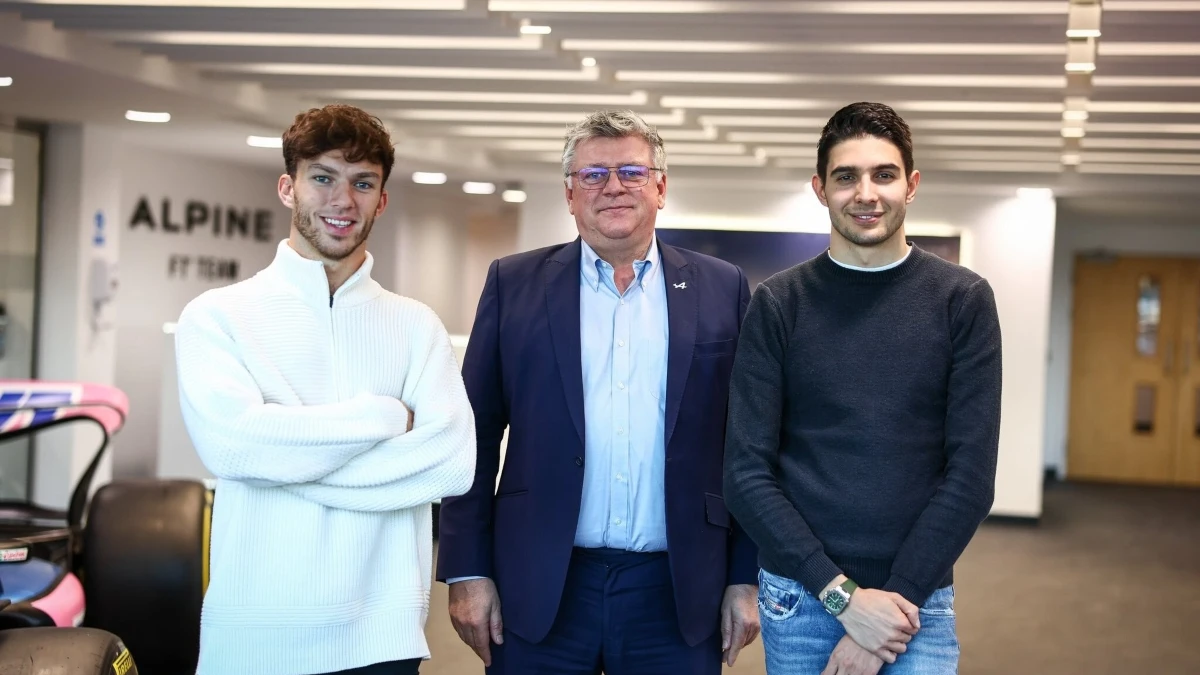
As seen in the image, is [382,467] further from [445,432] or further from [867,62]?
[867,62]

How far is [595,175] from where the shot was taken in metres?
2.55

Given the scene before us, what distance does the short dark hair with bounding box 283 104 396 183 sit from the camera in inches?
87.0

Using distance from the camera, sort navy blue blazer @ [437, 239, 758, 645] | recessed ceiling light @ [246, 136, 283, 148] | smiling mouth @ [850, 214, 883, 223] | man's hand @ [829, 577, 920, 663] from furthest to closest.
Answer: recessed ceiling light @ [246, 136, 283, 148], navy blue blazer @ [437, 239, 758, 645], smiling mouth @ [850, 214, 883, 223], man's hand @ [829, 577, 920, 663]

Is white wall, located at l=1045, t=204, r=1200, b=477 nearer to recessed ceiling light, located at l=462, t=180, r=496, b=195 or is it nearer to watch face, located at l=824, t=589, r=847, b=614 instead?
recessed ceiling light, located at l=462, t=180, r=496, b=195

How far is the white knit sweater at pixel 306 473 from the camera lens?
2.11 metres

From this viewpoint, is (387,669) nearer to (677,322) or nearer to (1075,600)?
(677,322)

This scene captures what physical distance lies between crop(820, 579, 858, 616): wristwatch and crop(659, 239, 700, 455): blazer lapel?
0.52 m

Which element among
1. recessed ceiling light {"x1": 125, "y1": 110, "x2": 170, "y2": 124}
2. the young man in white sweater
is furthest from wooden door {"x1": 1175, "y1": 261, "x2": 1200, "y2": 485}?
the young man in white sweater

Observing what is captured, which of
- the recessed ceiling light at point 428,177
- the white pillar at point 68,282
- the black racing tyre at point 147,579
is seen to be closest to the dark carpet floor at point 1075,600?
the black racing tyre at point 147,579

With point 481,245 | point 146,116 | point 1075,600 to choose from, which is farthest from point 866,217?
point 481,245

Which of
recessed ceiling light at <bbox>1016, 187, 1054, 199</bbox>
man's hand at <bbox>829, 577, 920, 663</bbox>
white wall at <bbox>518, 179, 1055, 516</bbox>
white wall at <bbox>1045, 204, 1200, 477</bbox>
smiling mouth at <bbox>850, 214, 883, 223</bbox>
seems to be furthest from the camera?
white wall at <bbox>1045, 204, 1200, 477</bbox>

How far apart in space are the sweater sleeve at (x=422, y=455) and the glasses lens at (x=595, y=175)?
43cm

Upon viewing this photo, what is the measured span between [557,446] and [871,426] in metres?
0.68

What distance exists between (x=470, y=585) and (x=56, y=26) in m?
4.09
